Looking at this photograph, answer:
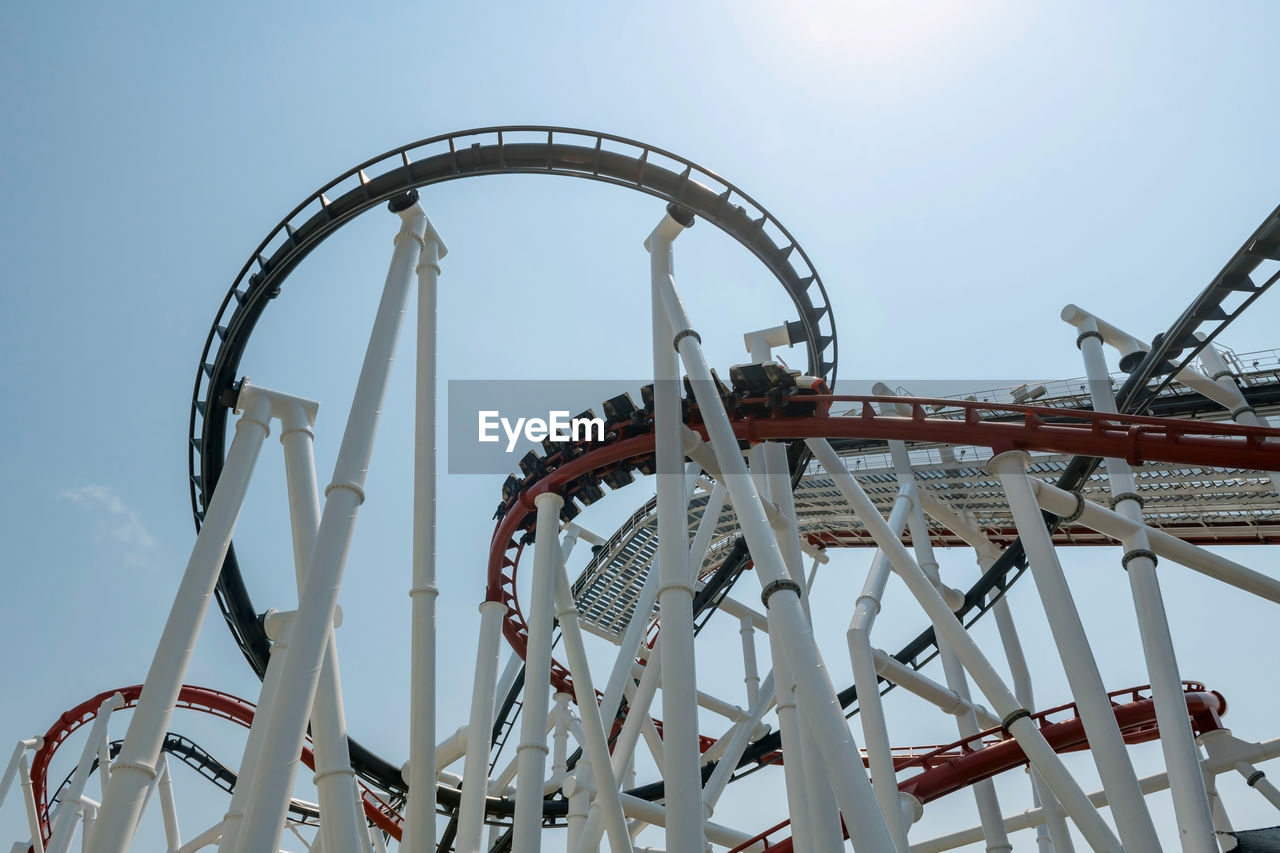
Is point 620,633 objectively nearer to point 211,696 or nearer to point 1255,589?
point 211,696

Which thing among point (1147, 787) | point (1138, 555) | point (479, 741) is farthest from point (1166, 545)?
point (479, 741)

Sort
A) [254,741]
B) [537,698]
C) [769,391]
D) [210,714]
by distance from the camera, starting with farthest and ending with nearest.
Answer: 1. [210,714]
2. [769,391]
3. [537,698]
4. [254,741]

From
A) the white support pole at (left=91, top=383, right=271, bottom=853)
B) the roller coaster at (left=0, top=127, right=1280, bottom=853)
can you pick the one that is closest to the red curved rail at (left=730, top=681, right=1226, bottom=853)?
the roller coaster at (left=0, top=127, right=1280, bottom=853)

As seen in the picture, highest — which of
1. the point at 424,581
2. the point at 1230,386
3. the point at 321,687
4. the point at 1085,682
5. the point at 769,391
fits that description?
the point at 1230,386

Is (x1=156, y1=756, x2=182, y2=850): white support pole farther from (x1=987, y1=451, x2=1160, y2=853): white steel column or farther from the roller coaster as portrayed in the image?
(x1=987, y1=451, x2=1160, y2=853): white steel column

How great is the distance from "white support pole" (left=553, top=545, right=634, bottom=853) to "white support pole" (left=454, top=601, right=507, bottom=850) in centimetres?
74

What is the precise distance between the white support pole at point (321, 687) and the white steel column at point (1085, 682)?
4.32 meters

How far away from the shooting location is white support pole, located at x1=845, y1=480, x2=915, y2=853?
23.7 ft

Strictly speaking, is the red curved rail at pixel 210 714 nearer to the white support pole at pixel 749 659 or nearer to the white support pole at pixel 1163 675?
the white support pole at pixel 749 659

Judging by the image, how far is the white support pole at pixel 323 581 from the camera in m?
4.45

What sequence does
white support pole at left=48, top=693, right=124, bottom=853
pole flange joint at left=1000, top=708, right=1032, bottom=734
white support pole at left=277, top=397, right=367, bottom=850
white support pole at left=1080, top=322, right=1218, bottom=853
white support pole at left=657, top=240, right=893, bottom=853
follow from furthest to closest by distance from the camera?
white support pole at left=48, top=693, right=124, bottom=853 < pole flange joint at left=1000, top=708, right=1032, bottom=734 < white support pole at left=1080, top=322, right=1218, bottom=853 < white support pole at left=277, top=397, right=367, bottom=850 < white support pole at left=657, top=240, right=893, bottom=853

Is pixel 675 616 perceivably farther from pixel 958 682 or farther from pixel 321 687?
pixel 958 682

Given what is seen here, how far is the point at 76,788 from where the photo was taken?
11.3 metres

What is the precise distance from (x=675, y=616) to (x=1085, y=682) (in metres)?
2.64
